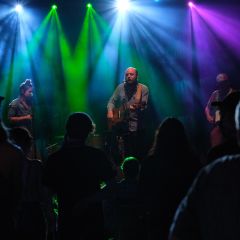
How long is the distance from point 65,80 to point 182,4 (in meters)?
3.67

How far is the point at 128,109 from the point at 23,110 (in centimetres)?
207

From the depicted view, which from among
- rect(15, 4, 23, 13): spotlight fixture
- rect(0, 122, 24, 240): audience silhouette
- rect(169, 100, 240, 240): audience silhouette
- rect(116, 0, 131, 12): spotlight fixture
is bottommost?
rect(169, 100, 240, 240): audience silhouette

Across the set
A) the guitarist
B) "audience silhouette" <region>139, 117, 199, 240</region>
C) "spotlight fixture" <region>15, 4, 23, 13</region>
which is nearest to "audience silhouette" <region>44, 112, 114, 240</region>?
"audience silhouette" <region>139, 117, 199, 240</region>

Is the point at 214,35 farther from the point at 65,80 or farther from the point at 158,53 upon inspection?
the point at 65,80

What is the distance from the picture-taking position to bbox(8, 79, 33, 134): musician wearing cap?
30.3 feet

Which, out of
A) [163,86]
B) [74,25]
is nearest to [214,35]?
[163,86]

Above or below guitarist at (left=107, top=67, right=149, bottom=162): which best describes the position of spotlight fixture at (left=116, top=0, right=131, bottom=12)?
above

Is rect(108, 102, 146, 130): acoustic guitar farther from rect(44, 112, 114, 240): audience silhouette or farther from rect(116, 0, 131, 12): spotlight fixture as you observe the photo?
rect(44, 112, 114, 240): audience silhouette

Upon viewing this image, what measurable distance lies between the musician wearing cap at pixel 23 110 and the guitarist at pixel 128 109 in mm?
1593

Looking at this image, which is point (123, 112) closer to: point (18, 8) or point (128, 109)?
point (128, 109)

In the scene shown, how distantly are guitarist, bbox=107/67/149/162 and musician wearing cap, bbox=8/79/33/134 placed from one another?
1593 mm

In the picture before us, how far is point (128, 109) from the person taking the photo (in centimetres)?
902

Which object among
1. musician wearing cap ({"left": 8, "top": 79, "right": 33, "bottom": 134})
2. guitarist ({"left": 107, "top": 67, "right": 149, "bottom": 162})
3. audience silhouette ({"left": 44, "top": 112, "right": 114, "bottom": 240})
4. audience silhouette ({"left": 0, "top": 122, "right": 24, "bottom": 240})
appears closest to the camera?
audience silhouette ({"left": 0, "top": 122, "right": 24, "bottom": 240})

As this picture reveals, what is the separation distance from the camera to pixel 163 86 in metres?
12.6
